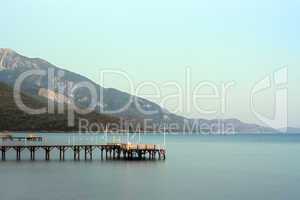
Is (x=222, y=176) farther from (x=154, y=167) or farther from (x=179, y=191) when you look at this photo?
(x=179, y=191)

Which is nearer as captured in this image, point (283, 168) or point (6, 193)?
point (6, 193)

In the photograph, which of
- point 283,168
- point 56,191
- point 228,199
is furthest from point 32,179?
point 283,168

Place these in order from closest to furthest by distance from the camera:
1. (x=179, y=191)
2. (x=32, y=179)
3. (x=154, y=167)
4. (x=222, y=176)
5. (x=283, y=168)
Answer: (x=179, y=191) → (x=32, y=179) → (x=222, y=176) → (x=154, y=167) → (x=283, y=168)

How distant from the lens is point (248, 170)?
8469 cm

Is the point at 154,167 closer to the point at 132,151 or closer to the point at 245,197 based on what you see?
the point at 132,151

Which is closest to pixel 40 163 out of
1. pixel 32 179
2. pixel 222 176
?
pixel 32 179

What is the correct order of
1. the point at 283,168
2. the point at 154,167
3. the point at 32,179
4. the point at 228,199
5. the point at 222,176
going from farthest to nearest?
1. the point at 283,168
2. the point at 154,167
3. the point at 222,176
4. the point at 32,179
5. the point at 228,199

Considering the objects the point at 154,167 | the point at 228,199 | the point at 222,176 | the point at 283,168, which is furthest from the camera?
the point at 283,168

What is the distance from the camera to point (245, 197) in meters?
54.3

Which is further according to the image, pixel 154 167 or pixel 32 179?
pixel 154 167

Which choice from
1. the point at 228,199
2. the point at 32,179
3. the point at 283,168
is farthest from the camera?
the point at 283,168

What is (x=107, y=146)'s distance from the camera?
93.6 m

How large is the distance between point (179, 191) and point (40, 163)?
34412 mm

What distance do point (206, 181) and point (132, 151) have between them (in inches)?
1114
